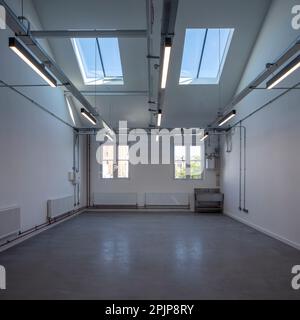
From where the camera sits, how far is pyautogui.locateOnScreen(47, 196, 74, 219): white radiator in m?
7.08

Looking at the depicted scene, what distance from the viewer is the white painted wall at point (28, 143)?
5.11m

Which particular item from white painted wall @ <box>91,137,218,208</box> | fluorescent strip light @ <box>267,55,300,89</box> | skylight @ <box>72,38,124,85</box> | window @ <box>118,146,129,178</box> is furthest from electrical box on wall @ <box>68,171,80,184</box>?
fluorescent strip light @ <box>267,55,300,89</box>

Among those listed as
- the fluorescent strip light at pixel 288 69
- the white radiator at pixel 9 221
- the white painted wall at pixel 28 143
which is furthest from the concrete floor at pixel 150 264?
the fluorescent strip light at pixel 288 69

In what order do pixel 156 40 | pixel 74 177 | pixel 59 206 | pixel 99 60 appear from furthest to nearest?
1. pixel 74 177
2. pixel 99 60
3. pixel 59 206
4. pixel 156 40

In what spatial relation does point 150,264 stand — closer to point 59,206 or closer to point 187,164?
point 59,206

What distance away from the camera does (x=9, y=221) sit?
16.6 feet

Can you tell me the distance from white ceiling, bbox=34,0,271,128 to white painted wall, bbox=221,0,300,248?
16.5 inches

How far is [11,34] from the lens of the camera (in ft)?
17.4

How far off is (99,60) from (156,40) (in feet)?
6.59

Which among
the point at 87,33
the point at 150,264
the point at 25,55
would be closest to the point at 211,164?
the point at 150,264

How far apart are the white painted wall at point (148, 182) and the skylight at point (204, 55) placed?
146 inches

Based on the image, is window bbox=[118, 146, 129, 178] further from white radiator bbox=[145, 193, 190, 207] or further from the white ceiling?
the white ceiling
